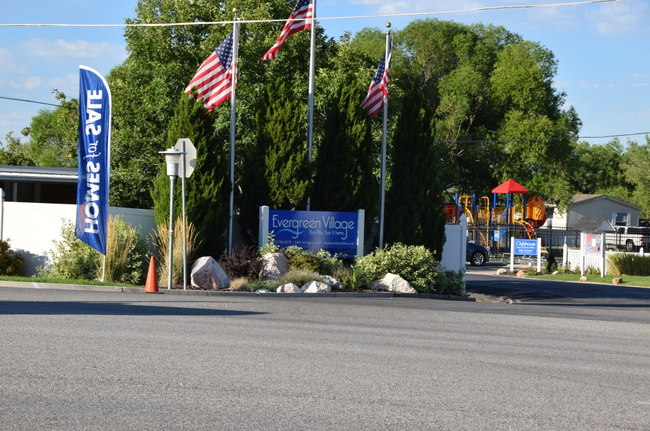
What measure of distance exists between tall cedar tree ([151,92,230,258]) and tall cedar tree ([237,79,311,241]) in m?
Result: 1.15

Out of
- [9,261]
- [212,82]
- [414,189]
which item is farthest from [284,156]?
[9,261]

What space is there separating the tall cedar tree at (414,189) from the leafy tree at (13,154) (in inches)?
1770

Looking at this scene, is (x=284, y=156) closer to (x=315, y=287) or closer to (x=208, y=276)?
(x=315, y=287)

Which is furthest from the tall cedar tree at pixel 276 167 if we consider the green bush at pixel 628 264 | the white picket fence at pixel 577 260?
the green bush at pixel 628 264

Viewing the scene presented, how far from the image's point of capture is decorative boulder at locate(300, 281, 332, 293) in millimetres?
18328

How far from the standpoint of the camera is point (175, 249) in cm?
1881

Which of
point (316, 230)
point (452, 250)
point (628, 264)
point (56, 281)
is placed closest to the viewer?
point (56, 281)

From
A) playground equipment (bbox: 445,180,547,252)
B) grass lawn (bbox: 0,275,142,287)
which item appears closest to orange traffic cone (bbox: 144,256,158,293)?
→ grass lawn (bbox: 0,275,142,287)

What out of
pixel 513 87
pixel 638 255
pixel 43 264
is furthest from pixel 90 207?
pixel 513 87

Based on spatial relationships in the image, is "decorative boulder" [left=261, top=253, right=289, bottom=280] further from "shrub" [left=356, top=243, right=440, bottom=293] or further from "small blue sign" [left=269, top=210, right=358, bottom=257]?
"shrub" [left=356, top=243, right=440, bottom=293]

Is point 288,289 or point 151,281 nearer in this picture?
point 151,281

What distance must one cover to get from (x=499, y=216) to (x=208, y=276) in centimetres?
3555

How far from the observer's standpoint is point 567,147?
53.2 m

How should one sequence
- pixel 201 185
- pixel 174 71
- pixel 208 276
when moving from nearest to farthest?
pixel 208 276 → pixel 201 185 → pixel 174 71
